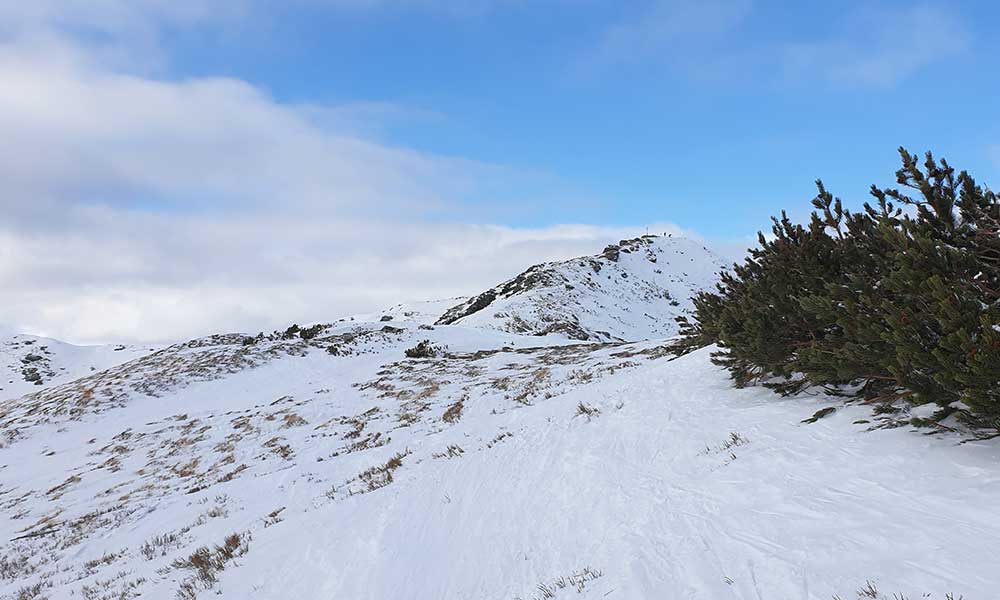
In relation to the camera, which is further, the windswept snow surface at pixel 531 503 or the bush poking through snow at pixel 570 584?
the bush poking through snow at pixel 570 584

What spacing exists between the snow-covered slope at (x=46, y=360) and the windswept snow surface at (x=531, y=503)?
158ft

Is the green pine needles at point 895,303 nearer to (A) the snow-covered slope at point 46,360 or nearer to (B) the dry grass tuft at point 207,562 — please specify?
(B) the dry grass tuft at point 207,562

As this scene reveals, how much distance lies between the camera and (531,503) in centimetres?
614

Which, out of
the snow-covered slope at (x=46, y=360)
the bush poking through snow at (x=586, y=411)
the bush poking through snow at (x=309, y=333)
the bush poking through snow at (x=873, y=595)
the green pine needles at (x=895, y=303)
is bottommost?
the bush poking through snow at (x=873, y=595)

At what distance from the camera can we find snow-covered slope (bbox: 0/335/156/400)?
177 feet

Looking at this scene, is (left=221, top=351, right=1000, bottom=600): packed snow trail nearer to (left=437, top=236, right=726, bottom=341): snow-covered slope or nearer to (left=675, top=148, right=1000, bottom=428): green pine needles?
(left=675, top=148, right=1000, bottom=428): green pine needles

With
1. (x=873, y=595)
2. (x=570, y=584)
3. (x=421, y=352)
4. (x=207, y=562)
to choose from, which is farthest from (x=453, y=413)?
(x=421, y=352)

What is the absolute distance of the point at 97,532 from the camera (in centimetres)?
1025

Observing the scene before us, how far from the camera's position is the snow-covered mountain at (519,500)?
3.67 m

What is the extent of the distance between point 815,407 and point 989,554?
157 inches

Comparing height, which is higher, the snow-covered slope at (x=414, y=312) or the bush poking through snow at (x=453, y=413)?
the snow-covered slope at (x=414, y=312)

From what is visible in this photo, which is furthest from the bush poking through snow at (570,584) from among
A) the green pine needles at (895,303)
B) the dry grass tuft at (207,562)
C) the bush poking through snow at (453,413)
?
the bush poking through snow at (453,413)

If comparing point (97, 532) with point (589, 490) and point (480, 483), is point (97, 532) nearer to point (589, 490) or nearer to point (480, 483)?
point (480, 483)

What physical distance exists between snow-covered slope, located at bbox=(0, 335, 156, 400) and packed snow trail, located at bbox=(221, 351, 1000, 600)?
61.1 metres
